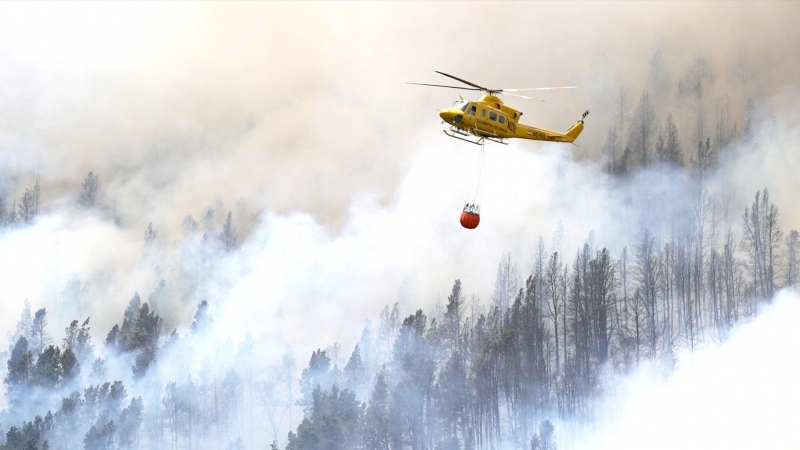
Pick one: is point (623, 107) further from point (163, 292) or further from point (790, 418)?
point (163, 292)

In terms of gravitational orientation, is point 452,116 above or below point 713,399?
above

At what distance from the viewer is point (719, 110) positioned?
5118 inches

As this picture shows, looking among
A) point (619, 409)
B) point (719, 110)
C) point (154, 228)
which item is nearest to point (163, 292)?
point (154, 228)

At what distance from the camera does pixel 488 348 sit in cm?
10525

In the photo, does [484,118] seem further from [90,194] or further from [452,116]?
[90,194]

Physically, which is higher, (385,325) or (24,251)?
(24,251)

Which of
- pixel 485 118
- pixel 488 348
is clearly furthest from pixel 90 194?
pixel 485 118

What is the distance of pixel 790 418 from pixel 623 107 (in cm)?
4443

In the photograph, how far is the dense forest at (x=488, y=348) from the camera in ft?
336

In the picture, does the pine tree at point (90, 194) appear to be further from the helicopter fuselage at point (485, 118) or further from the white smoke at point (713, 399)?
the helicopter fuselage at point (485, 118)

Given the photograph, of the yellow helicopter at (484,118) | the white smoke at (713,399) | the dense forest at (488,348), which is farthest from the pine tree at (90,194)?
the yellow helicopter at (484,118)

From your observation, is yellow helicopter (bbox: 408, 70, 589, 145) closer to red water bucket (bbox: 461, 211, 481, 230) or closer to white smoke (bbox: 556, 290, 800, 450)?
red water bucket (bbox: 461, 211, 481, 230)

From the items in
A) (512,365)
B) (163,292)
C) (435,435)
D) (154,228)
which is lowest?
(435,435)

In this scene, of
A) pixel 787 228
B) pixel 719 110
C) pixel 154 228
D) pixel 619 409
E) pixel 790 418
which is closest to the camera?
pixel 790 418
